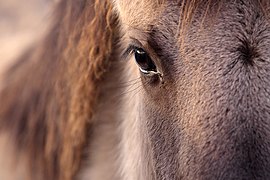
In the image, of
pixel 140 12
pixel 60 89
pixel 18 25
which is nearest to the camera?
pixel 140 12

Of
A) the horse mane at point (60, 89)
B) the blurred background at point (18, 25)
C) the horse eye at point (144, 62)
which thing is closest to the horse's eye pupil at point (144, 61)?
the horse eye at point (144, 62)

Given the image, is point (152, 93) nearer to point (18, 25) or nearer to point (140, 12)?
point (140, 12)

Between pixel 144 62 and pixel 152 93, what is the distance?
0.09 m

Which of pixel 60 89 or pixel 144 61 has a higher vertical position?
pixel 60 89

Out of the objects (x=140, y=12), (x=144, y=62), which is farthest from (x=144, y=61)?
(x=140, y=12)

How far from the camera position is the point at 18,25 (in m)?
3.32

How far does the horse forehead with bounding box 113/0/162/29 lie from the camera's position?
1.54 m

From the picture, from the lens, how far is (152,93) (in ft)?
5.42

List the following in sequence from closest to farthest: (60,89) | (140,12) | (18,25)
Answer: (140,12) < (60,89) < (18,25)

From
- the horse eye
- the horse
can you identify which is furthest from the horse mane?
the horse eye

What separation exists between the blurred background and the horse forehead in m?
0.95

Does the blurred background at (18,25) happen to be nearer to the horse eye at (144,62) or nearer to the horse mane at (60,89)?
the horse mane at (60,89)

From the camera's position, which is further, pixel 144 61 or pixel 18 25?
pixel 18 25

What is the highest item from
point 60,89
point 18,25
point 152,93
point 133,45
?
point 18,25
